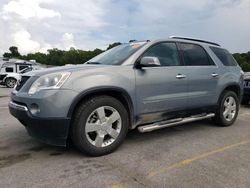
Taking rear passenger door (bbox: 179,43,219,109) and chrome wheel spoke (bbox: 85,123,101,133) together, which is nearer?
chrome wheel spoke (bbox: 85,123,101,133)

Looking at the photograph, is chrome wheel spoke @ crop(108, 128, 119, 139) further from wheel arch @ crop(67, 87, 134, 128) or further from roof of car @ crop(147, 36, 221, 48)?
roof of car @ crop(147, 36, 221, 48)

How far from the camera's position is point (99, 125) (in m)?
4.16

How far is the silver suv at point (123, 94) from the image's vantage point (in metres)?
3.91

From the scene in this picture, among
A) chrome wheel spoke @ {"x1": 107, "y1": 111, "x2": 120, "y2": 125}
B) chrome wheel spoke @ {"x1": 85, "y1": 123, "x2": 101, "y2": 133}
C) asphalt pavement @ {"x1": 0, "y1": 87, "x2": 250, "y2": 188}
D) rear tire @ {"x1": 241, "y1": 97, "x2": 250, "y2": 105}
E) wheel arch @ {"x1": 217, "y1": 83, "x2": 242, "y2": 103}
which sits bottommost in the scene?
asphalt pavement @ {"x1": 0, "y1": 87, "x2": 250, "y2": 188}

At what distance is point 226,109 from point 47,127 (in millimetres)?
3903

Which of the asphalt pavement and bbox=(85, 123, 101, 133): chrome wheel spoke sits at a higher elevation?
bbox=(85, 123, 101, 133): chrome wheel spoke

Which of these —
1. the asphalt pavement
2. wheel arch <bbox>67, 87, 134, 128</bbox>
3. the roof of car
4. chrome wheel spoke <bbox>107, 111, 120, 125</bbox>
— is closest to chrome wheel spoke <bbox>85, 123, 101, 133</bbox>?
chrome wheel spoke <bbox>107, 111, 120, 125</bbox>

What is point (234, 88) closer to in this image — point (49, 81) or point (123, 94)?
point (123, 94)

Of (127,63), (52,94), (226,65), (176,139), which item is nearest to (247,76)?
(226,65)

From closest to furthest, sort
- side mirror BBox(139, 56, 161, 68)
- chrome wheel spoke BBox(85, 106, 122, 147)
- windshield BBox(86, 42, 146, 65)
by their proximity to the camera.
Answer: chrome wheel spoke BBox(85, 106, 122, 147)
side mirror BBox(139, 56, 161, 68)
windshield BBox(86, 42, 146, 65)

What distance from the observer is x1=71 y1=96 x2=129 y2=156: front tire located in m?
4.00

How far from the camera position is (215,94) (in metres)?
5.84

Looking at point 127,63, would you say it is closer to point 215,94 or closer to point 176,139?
point 176,139

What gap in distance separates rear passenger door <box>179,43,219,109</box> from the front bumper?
2388 millimetres
